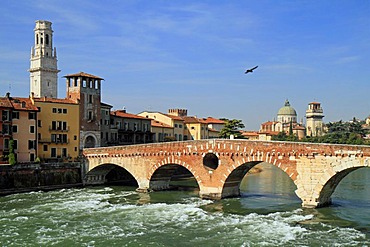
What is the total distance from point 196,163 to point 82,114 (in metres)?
19.7

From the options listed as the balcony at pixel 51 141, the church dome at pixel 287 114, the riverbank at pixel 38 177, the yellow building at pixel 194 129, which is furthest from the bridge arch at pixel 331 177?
the church dome at pixel 287 114

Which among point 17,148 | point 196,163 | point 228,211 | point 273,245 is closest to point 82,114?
point 17,148

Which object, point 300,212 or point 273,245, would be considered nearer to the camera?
point 273,245

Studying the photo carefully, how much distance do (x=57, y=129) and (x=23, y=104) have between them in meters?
4.62

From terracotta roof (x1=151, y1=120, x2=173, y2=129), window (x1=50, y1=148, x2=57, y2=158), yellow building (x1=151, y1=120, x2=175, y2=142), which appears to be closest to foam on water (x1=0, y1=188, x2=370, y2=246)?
window (x1=50, y1=148, x2=57, y2=158)

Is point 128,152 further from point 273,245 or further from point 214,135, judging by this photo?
point 214,135

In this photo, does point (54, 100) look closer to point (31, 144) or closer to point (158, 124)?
point (31, 144)

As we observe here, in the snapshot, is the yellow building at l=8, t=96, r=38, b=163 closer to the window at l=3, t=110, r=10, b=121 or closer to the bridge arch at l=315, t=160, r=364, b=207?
the window at l=3, t=110, r=10, b=121

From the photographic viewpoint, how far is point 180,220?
28.5 metres

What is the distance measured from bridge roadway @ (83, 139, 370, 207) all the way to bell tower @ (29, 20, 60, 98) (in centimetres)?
3226

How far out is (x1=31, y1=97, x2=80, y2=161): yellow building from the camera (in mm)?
48812

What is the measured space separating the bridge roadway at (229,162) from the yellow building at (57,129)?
2659 millimetres

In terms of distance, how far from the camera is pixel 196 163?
124 feet

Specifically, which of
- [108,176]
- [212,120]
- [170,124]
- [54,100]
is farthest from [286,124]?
[54,100]
